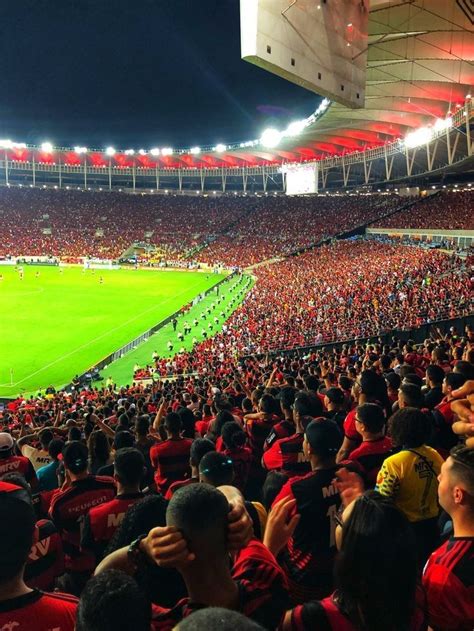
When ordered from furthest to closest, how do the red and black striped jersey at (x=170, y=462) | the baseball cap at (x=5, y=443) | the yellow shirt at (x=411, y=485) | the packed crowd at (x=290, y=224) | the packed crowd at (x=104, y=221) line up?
the packed crowd at (x=104, y=221) < the packed crowd at (x=290, y=224) < the baseball cap at (x=5, y=443) < the red and black striped jersey at (x=170, y=462) < the yellow shirt at (x=411, y=485)

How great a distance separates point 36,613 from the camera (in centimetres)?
238

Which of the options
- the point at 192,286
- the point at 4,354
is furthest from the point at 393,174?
the point at 4,354

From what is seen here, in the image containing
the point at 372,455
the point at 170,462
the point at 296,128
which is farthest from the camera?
the point at 296,128

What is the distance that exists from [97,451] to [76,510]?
1882 millimetres

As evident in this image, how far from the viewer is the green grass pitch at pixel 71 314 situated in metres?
26.8

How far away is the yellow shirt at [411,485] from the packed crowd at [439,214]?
48.7 meters

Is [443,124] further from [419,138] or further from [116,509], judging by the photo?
[116,509]

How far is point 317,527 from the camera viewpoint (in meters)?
3.43

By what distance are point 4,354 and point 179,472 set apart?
1021 inches

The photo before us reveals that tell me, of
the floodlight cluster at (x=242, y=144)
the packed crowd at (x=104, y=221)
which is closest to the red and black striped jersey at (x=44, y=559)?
the floodlight cluster at (x=242, y=144)

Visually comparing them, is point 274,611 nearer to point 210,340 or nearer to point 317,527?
point 317,527

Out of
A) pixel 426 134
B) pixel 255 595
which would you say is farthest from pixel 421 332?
pixel 426 134

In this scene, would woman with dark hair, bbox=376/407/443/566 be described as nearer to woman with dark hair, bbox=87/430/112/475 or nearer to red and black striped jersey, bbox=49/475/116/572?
red and black striped jersey, bbox=49/475/116/572

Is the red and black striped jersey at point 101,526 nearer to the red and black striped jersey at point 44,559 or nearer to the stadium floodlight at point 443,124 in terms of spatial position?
the red and black striped jersey at point 44,559
